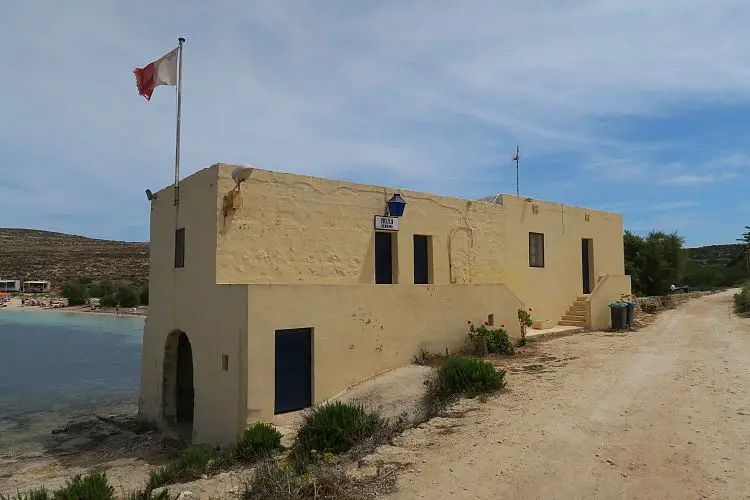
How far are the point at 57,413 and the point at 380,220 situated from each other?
15.7 m

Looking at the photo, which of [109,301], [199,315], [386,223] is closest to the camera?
[199,315]

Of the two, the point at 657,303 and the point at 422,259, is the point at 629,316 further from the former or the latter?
the point at 422,259

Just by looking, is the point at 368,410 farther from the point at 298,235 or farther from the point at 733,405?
the point at 733,405

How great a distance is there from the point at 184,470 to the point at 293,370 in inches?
113

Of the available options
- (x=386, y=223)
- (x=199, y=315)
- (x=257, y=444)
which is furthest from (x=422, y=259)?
(x=257, y=444)

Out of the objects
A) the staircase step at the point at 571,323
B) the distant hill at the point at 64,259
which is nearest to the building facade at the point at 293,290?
the staircase step at the point at 571,323

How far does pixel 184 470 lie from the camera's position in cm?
901

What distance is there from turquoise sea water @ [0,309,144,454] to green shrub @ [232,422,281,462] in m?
9.48

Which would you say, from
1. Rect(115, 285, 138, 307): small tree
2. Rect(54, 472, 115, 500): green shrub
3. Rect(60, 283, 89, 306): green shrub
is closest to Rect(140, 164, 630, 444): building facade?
Rect(54, 472, 115, 500): green shrub

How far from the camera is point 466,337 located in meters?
14.8

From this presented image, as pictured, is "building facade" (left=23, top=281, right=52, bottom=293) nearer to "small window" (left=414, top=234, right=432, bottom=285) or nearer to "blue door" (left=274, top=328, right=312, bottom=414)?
"small window" (left=414, top=234, right=432, bottom=285)

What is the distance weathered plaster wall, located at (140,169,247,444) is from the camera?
424 inches

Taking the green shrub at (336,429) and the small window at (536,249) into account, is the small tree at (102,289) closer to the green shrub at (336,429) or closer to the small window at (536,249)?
the small window at (536,249)

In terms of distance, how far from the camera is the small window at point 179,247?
1395 centimetres
